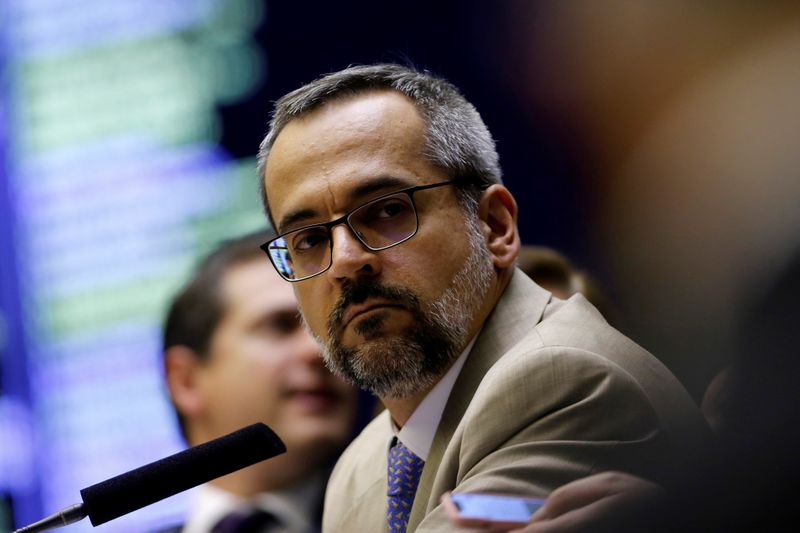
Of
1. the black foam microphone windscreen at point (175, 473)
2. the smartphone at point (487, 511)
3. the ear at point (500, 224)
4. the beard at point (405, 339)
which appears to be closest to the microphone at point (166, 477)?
the black foam microphone windscreen at point (175, 473)

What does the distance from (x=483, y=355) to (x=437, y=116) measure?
0.48m

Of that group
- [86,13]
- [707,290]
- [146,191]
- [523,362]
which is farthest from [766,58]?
[86,13]

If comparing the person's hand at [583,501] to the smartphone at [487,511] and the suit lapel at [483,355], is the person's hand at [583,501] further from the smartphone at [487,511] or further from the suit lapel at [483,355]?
the suit lapel at [483,355]

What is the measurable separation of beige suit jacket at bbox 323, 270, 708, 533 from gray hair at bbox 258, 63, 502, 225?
367 millimetres

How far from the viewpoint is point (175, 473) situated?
5.13 feet

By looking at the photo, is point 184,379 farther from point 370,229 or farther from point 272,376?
point 370,229

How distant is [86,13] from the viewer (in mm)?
4242

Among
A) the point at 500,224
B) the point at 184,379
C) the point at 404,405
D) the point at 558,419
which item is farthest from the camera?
the point at 184,379

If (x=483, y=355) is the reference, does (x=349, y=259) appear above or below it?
above

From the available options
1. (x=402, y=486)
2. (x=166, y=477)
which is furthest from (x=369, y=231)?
(x=166, y=477)

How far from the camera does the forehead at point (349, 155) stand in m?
1.88

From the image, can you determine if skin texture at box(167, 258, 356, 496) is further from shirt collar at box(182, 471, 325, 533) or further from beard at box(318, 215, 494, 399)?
beard at box(318, 215, 494, 399)

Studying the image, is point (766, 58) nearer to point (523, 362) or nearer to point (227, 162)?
point (523, 362)

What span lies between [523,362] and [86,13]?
327 centimetres
